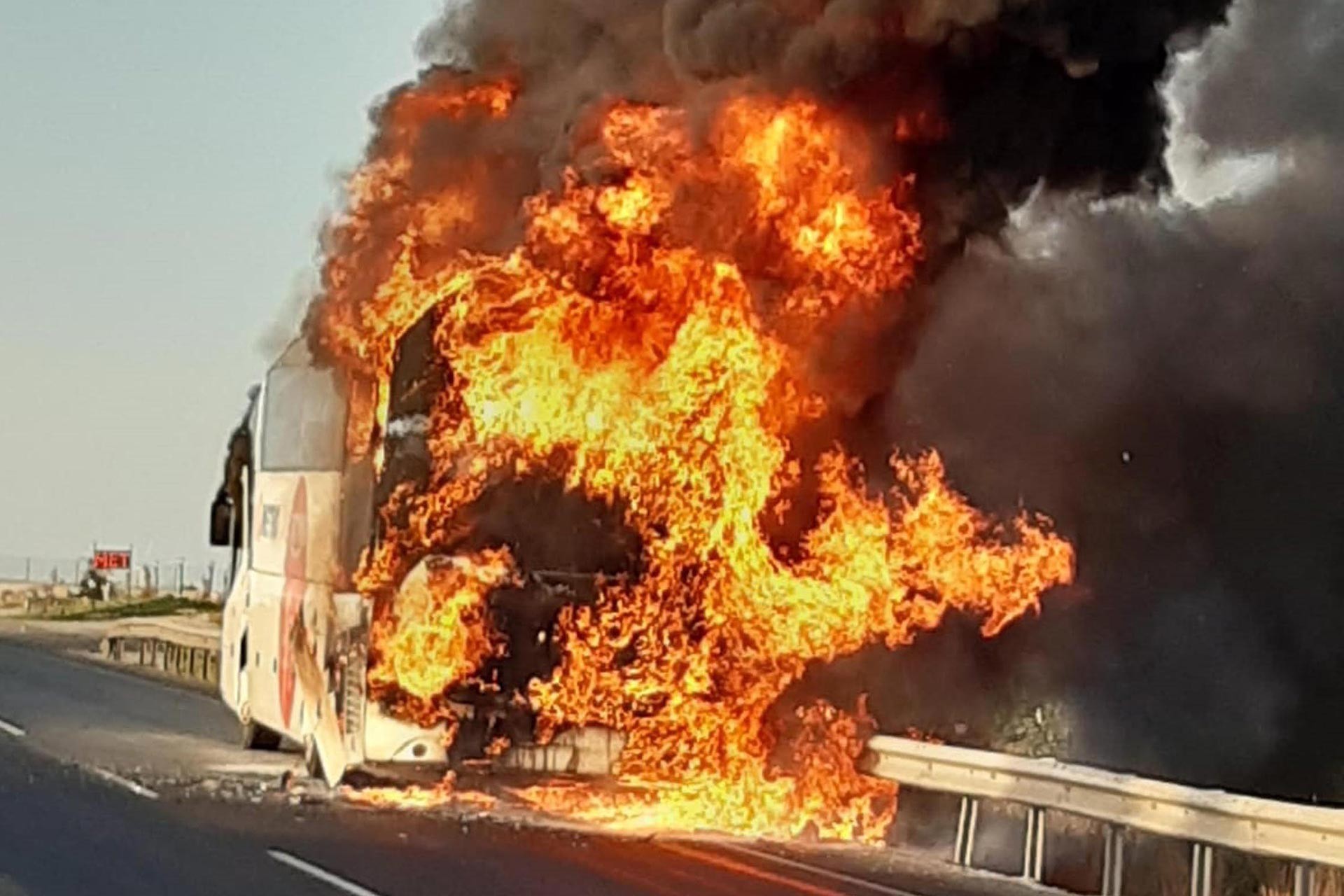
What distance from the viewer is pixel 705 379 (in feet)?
51.7

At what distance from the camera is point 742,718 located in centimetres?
1578

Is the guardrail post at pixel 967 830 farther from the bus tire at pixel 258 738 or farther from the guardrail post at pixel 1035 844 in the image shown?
the bus tire at pixel 258 738

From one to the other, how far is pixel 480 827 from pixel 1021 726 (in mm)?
5855

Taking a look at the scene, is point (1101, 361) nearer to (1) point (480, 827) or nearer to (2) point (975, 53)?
(2) point (975, 53)

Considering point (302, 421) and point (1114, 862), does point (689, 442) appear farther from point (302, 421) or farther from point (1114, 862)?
point (1114, 862)

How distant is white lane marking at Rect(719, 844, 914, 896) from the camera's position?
12078 mm

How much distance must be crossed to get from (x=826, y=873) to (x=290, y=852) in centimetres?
333

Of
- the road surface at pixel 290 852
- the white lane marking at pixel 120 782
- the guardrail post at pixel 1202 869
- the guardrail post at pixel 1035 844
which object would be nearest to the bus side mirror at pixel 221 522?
the road surface at pixel 290 852

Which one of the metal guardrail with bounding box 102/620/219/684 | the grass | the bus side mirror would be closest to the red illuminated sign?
the grass

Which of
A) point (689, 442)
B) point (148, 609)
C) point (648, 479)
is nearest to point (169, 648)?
point (148, 609)

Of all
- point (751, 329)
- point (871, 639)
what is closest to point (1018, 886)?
point (871, 639)

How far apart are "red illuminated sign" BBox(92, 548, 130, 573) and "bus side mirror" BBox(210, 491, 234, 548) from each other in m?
42.6

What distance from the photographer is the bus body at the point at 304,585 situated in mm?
15609

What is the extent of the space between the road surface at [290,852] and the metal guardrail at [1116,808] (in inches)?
41.3
